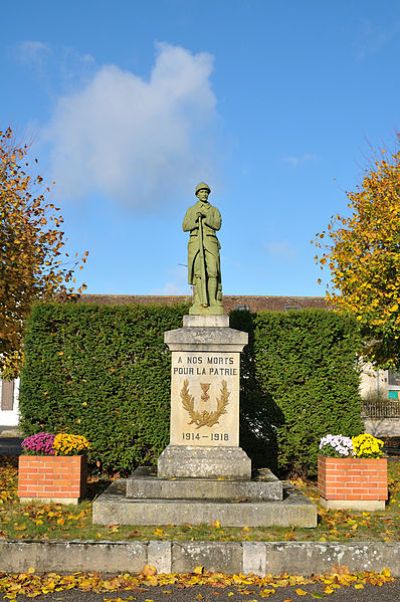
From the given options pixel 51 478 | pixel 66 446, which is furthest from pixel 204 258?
pixel 51 478

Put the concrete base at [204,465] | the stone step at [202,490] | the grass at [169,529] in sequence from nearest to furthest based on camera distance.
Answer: the grass at [169,529]
the stone step at [202,490]
the concrete base at [204,465]

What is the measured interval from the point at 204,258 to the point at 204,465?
2980mm

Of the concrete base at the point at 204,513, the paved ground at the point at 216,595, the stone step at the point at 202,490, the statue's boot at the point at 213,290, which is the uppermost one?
the statue's boot at the point at 213,290

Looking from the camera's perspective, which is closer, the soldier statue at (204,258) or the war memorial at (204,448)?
the war memorial at (204,448)

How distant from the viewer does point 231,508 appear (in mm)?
6891

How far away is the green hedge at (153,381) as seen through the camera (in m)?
10.3

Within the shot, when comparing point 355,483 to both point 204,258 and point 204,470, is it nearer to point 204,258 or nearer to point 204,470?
point 204,470

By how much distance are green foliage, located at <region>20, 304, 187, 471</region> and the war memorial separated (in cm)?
186

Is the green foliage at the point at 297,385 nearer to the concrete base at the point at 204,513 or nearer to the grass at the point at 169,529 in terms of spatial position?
the grass at the point at 169,529

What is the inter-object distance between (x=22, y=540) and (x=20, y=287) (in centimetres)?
846

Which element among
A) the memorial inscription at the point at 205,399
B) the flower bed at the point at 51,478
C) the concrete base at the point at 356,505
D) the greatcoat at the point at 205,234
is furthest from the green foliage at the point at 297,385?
the flower bed at the point at 51,478

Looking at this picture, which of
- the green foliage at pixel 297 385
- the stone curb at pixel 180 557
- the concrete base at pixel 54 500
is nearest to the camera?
the stone curb at pixel 180 557

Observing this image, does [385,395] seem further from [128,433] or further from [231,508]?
[231,508]

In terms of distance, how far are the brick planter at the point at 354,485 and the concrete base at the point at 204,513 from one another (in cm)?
162
